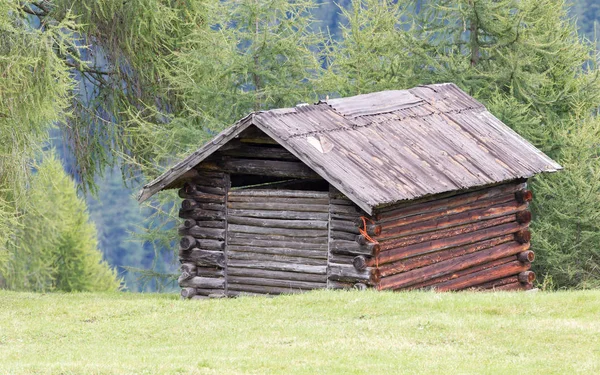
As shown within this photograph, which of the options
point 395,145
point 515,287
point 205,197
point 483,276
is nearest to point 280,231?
point 205,197

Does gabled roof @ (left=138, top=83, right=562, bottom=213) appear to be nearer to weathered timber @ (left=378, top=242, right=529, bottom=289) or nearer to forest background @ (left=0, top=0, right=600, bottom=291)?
weathered timber @ (left=378, top=242, right=529, bottom=289)

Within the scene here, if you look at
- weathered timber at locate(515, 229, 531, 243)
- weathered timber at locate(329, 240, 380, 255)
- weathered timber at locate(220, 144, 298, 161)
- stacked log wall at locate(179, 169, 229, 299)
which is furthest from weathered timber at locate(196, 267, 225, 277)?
weathered timber at locate(515, 229, 531, 243)

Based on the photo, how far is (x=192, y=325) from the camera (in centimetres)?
1571

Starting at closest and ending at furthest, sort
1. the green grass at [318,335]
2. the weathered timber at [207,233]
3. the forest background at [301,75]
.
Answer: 1. the green grass at [318,335]
2. the weathered timber at [207,233]
3. the forest background at [301,75]

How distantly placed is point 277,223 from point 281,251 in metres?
0.49

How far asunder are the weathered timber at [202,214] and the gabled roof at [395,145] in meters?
0.74

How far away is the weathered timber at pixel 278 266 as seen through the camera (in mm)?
18359

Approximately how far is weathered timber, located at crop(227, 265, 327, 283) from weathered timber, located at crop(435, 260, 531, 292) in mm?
2329

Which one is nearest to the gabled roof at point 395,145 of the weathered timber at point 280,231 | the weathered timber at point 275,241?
the weathered timber at point 280,231

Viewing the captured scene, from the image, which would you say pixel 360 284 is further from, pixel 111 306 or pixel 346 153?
pixel 111 306

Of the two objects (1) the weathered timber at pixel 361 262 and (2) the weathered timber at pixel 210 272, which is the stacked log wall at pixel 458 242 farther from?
(2) the weathered timber at pixel 210 272

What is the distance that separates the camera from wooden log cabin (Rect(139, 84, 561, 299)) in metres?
17.9

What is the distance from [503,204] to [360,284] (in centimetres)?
439

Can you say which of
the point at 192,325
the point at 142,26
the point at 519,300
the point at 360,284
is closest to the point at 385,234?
the point at 360,284
